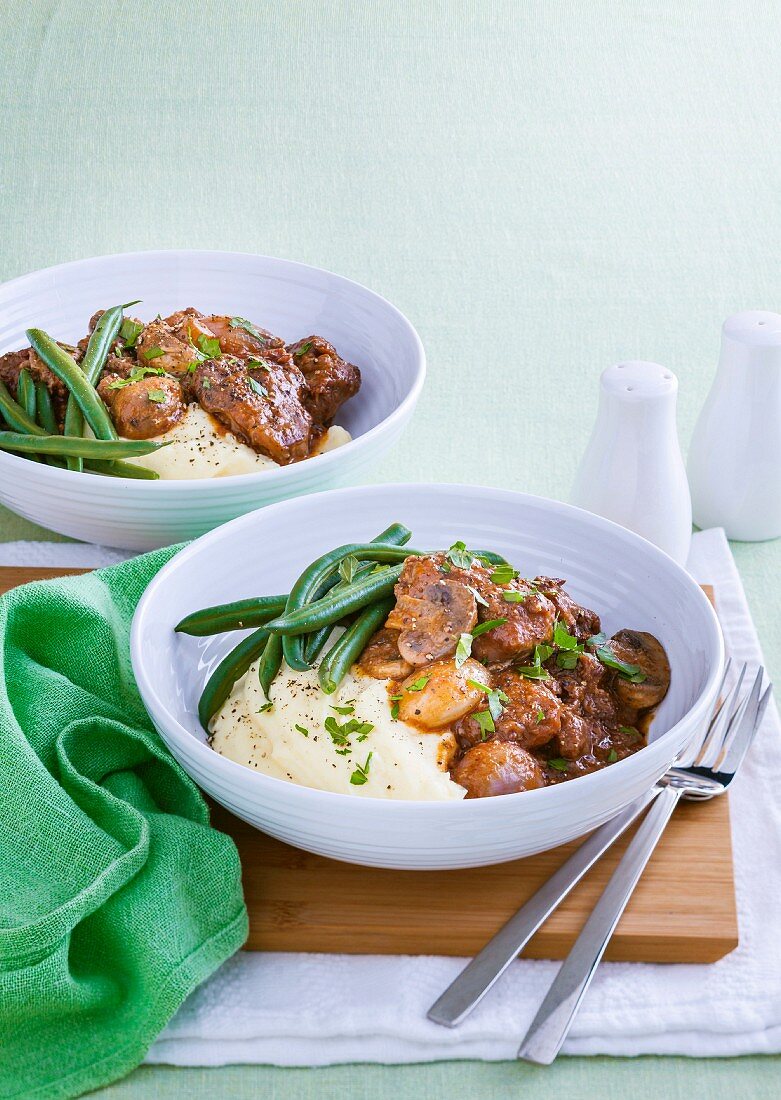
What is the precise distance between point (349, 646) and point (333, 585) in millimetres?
226

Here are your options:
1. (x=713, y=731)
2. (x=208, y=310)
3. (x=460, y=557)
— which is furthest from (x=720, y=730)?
(x=208, y=310)

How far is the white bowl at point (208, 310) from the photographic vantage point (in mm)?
3520

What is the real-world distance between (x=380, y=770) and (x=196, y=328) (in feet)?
6.72

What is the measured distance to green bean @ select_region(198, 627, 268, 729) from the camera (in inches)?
114

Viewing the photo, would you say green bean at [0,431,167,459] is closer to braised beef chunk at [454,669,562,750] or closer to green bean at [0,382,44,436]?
green bean at [0,382,44,436]

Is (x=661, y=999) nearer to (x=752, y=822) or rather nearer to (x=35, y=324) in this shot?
(x=752, y=822)

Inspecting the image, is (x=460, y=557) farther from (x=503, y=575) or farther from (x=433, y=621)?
(x=433, y=621)

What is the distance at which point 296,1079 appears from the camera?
2.33 metres

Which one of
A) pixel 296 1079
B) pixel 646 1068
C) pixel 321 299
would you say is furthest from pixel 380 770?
pixel 321 299

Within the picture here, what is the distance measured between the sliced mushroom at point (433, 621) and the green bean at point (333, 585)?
0.18 m

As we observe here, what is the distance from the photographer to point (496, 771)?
2.49 meters

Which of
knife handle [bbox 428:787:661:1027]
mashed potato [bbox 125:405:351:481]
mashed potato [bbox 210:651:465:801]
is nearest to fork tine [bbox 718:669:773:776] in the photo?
knife handle [bbox 428:787:661:1027]

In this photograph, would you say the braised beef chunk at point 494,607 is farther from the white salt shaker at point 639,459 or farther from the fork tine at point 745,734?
the white salt shaker at point 639,459

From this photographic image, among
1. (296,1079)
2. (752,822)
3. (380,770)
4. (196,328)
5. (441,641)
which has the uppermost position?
(196,328)
